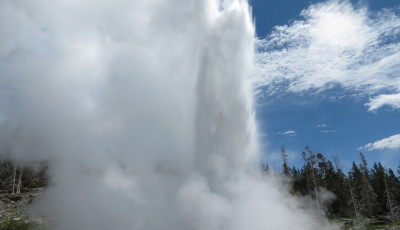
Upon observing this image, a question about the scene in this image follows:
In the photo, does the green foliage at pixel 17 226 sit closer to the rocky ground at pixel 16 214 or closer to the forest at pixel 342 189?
the rocky ground at pixel 16 214


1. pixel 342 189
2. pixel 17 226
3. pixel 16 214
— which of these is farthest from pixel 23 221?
pixel 342 189

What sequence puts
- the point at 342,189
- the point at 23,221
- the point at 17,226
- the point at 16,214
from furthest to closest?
the point at 342,189
the point at 16,214
the point at 23,221
the point at 17,226

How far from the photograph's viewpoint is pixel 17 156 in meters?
53.9

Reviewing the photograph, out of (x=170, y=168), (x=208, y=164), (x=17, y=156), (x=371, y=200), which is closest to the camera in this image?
(x=208, y=164)

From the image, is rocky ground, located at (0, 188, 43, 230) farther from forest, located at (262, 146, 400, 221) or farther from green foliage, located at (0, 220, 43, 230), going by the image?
forest, located at (262, 146, 400, 221)

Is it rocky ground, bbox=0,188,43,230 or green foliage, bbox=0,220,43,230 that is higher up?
rocky ground, bbox=0,188,43,230

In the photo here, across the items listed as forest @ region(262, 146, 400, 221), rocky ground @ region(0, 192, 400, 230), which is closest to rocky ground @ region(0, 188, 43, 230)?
rocky ground @ region(0, 192, 400, 230)

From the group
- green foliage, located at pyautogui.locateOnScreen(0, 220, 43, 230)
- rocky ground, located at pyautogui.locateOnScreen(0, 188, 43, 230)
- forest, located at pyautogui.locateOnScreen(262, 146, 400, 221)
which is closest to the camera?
green foliage, located at pyautogui.locateOnScreen(0, 220, 43, 230)

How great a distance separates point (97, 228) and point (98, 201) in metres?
3.41

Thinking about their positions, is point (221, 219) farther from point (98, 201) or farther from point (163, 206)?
point (98, 201)

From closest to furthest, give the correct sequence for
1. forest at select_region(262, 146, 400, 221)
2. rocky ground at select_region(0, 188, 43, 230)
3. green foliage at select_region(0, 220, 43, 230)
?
green foliage at select_region(0, 220, 43, 230)
rocky ground at select_region(0, 188, 43, 230)
forest at select_region(262, 146, 400, 221)

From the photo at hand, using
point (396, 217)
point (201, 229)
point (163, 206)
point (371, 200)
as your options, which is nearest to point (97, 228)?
point (163, 206)

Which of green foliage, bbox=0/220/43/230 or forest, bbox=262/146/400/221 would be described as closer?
green foliage, bbox=0/220/43/230

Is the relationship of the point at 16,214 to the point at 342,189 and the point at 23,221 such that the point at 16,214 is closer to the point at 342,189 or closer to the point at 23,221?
the point at 23,221
